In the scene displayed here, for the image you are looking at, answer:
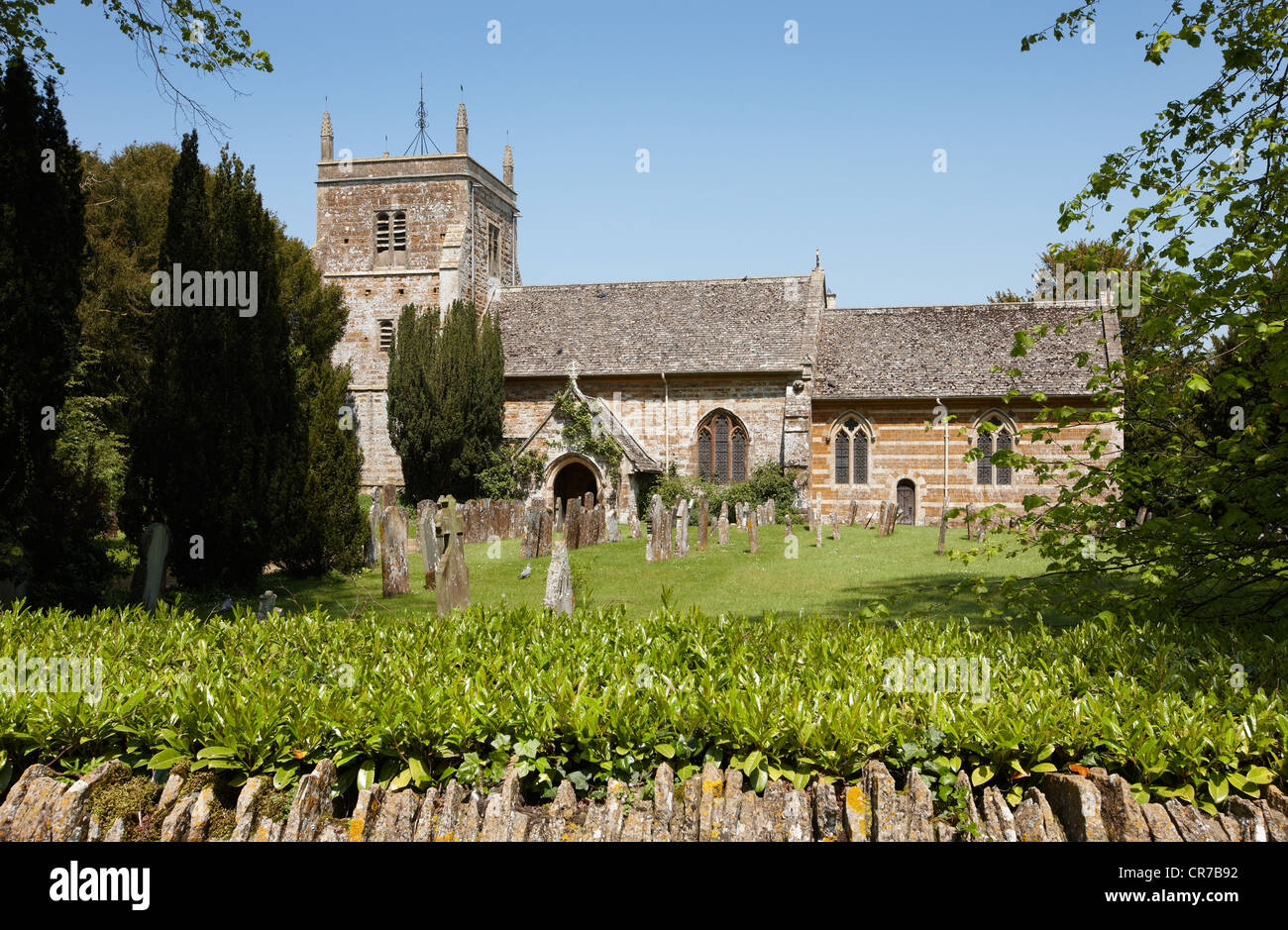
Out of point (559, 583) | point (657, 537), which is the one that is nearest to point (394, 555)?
point (559, 583)

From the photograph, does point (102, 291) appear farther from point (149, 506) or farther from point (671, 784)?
point (671, 784)

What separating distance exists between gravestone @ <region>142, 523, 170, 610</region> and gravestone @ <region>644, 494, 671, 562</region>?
9.20 m

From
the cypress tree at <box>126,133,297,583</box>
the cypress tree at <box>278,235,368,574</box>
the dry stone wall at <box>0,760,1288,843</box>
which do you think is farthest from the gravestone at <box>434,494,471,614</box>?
the dry stone wall at <box>0,760,1288,843</box>

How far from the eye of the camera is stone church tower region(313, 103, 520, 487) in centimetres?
3231

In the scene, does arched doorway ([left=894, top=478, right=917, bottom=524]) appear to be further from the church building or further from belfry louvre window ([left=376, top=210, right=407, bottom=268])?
belfry louvre window ([left=376, top=210, right=407, bottom=268])

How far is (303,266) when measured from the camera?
26.8 metres

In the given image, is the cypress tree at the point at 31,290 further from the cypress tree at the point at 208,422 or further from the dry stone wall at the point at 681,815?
the dry stone wall at the point at 681,815

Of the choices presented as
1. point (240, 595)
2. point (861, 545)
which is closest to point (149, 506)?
point (240, 595)

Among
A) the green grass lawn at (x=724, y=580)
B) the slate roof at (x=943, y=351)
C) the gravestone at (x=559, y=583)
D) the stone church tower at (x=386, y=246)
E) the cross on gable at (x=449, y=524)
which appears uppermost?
the stone church tower at (x=386, y=246)

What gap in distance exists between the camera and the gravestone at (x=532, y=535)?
56.8 feet

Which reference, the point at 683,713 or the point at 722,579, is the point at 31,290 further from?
the point at 722,579

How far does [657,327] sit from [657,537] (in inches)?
618

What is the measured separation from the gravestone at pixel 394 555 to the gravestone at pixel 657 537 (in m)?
5.49

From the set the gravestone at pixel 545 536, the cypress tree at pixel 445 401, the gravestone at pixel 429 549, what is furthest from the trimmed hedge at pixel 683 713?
the cypress tree at pixel 445 401
